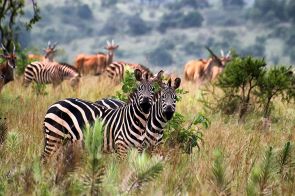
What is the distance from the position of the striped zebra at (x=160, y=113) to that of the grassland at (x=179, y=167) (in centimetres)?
21

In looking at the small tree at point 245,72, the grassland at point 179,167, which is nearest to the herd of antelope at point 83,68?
the grassland at point 179,167

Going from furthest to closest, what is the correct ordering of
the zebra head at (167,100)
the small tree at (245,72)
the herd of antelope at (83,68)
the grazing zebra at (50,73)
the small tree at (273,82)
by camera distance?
the grazing zebra at (50,73) → the herd of antelope at (83,68) → the small tree at (245,72) → the small tree at (273,82) → the zebra head at (167,100)

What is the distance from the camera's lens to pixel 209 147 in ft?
24.0

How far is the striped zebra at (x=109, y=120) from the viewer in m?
6.45

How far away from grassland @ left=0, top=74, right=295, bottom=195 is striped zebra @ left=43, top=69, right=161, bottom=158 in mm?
202

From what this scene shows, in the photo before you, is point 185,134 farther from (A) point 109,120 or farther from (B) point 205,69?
(B) point 205,69

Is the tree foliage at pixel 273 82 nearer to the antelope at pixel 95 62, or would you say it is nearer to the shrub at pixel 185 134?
the shrub at pixel 185 134

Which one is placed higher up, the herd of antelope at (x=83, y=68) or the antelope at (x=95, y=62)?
the antelope at (x=95, y=62)

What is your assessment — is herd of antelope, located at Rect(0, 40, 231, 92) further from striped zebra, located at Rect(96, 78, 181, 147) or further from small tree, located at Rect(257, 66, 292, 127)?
striped zebra, located at Rect(96, 78, 181, 147)

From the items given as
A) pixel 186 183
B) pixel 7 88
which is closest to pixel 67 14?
pixel 7 88

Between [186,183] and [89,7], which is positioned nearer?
[186,183]

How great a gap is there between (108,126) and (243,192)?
1.91 metres

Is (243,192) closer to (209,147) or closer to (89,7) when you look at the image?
(209,147)

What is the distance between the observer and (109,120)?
22.1ft
